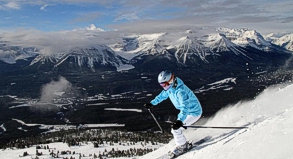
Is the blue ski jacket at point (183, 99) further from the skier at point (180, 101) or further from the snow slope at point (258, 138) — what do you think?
the snow slope at point (258, 138)

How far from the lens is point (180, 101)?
37.4ft

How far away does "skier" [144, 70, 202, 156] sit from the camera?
11.2 m

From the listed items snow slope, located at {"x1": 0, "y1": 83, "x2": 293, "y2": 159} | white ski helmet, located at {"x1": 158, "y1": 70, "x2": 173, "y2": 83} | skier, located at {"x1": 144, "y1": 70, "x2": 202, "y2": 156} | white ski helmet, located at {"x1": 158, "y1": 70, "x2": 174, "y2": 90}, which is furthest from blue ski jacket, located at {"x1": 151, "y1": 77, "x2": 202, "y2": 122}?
snow slope, located at {"x1": 0, "y1": 83, "x2": 293, "y2": 159}

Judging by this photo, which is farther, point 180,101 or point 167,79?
point 180,101

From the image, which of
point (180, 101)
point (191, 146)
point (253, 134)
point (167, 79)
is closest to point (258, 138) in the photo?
point (253, 134)

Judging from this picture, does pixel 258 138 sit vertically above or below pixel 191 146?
above

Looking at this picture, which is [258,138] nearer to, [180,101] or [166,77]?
[180,101]

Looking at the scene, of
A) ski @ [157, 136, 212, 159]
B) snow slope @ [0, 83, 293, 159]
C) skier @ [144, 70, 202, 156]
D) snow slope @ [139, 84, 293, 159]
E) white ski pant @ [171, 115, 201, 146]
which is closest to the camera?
snow slope @ [139, 84, 293, 159]

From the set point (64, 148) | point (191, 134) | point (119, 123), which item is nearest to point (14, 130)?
point (119, 123)

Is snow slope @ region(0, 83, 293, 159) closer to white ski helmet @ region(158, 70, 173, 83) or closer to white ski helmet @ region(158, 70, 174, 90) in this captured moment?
white ski helmet @ region(158, 70, 174, 90)

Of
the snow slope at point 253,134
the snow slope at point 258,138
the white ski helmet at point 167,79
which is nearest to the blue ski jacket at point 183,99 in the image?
the white ski helmet at point 167,79

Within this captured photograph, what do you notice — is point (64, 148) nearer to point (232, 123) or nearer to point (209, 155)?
point (232, 123)

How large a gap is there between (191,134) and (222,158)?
7382 mm

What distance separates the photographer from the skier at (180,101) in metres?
A: 11.2
